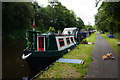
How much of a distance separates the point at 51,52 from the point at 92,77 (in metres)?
3.99

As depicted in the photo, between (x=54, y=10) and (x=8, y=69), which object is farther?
(x=54, y=10)

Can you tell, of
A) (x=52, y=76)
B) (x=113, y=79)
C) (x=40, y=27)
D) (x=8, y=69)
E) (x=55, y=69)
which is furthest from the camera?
(x=40, y=27)

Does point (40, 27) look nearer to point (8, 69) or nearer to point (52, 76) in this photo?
point (8, 69)

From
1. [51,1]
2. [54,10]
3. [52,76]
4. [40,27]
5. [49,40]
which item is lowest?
[52,76]

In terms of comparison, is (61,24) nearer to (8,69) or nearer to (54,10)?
(54,10)

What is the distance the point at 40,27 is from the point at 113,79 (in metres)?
34.0

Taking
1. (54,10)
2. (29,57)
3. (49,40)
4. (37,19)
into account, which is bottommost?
(29,57)

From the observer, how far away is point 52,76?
4.81m

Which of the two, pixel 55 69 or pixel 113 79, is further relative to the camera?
pixel 55 69

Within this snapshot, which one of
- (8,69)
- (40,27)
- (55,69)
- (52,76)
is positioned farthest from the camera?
(40,27)

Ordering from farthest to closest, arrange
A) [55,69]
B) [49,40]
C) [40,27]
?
[40,27] → [49,40] → [55,69]

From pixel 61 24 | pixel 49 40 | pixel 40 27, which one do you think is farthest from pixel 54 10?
pixel 49 40

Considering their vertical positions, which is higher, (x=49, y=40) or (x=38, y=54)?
(x=49, y=40)

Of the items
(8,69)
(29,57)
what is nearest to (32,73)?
(29,57)
